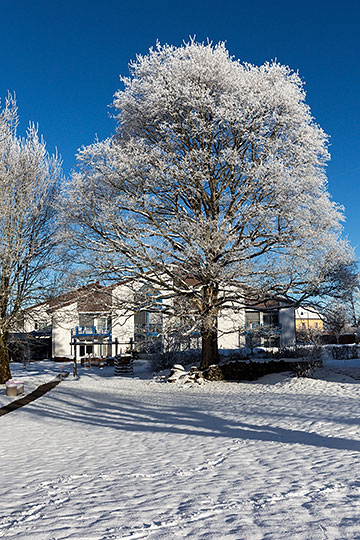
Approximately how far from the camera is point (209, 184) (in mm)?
18594

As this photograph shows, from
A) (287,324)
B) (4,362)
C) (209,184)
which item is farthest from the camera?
(287,324)

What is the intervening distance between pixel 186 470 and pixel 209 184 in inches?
540

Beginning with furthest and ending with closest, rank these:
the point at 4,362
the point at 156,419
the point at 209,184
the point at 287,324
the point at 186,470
A: the point at 287,324
the point at 4,362
the point at 209,184
the point at 156,419
the point at 186,470

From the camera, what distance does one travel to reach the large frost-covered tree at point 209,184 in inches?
658

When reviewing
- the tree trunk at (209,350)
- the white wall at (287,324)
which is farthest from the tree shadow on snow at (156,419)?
the white wall at (287,324)

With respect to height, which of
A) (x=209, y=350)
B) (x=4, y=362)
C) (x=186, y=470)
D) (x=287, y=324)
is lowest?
(x=186, y=470)

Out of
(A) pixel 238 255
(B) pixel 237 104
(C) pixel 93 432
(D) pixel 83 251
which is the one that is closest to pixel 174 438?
Answer: (C) pixel 93 432

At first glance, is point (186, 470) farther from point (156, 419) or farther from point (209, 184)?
point (209, 184)

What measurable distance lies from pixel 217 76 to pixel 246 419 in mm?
12771

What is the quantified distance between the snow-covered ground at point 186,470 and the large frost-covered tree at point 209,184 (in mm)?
5320

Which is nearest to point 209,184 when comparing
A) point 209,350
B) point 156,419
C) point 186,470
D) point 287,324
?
point 209,350

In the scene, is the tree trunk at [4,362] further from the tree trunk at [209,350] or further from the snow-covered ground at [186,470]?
the tree trunk at [209,350]

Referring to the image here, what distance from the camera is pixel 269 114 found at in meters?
17.2

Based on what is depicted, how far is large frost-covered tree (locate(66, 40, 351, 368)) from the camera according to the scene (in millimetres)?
16703
